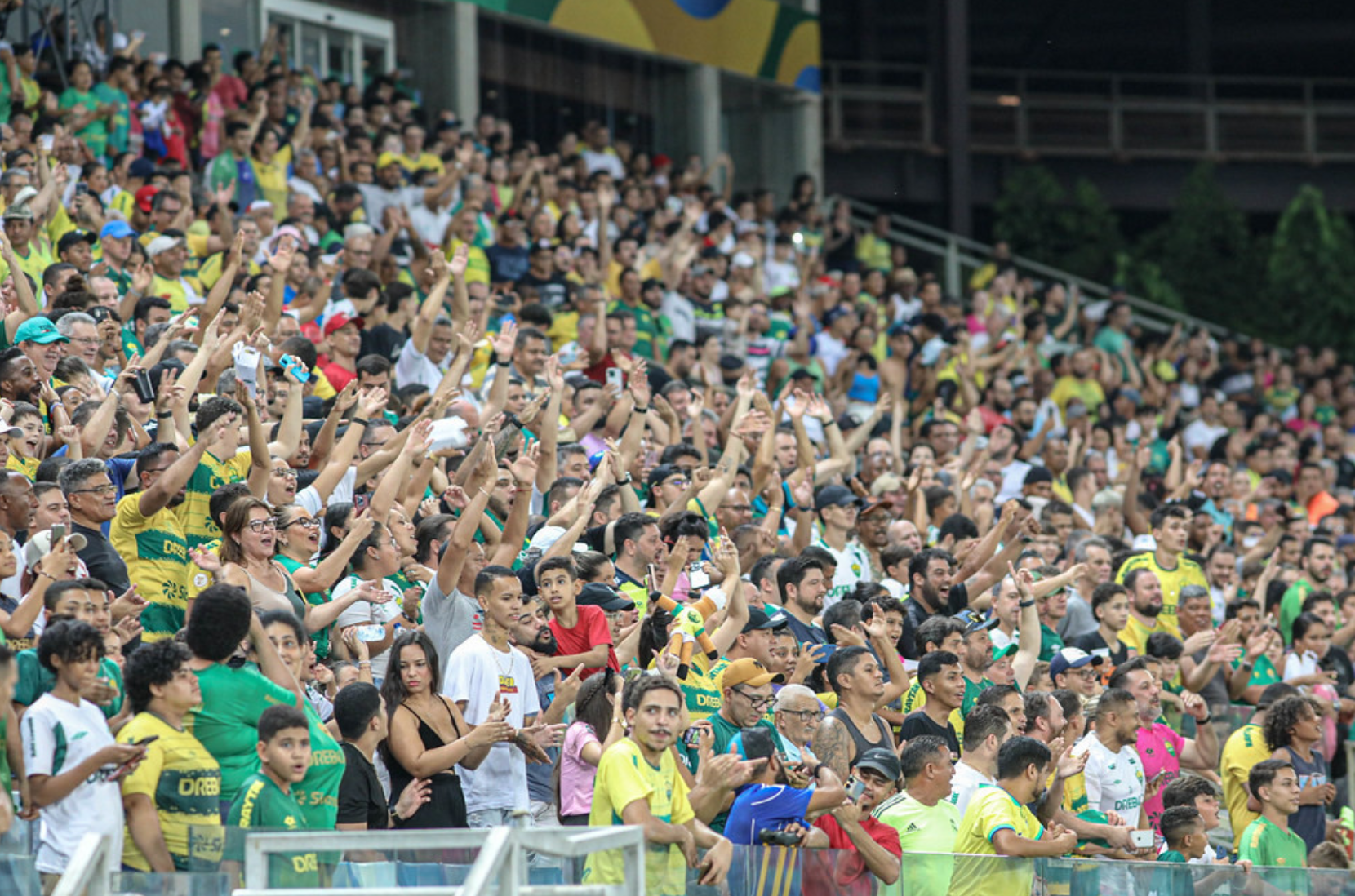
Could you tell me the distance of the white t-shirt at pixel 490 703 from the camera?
722cm

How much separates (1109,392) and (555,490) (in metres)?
10.4

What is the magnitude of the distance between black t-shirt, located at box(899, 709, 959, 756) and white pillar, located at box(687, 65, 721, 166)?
1535cm

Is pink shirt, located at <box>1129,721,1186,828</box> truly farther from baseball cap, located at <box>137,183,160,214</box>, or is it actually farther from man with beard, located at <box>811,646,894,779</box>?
baseball cap, located at <box>137,183,160,214</box>

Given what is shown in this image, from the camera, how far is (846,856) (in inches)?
269

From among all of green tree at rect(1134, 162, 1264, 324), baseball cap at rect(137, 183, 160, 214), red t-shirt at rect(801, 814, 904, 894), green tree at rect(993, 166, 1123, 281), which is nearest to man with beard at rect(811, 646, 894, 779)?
red t-shirt at rect(801, 814, 904, 894)

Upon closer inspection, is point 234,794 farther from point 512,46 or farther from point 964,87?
point 964,87

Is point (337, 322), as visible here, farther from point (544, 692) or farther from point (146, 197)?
point (544, 692)

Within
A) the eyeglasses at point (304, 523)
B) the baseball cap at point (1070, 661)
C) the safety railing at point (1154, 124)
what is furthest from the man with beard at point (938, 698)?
the safety railing at point (1154, 124)

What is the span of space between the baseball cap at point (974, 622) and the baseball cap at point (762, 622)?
1.45 m

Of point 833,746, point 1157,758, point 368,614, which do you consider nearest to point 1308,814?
point 1157,758

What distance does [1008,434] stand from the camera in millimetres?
14641

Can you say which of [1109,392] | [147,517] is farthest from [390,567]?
[1109,392]

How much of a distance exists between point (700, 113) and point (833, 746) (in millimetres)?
16315

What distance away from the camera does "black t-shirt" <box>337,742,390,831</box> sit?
6426mm
